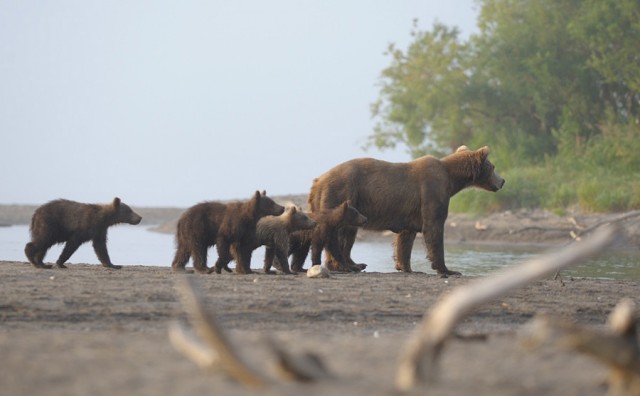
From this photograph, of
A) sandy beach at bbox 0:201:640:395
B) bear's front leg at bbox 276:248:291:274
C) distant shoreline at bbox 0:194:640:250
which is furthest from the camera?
distant shoreline at bbox 0:194:640:250

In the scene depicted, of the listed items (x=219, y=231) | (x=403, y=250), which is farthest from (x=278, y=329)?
(x=403, y=250)

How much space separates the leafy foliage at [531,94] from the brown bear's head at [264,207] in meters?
17.5

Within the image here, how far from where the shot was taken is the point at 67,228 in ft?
42.9

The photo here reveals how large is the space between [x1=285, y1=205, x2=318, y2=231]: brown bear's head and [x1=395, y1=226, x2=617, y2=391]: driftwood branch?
8438 mm

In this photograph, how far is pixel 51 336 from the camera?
19.6 ft

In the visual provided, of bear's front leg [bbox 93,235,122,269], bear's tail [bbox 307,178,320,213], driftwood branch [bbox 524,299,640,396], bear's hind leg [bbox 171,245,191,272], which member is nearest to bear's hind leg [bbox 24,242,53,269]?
bear's front leg [bbox 93,235,122,269]

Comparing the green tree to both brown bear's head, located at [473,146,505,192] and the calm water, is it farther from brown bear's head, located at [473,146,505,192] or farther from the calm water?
brown bear's head, located at [473,146,505,192]

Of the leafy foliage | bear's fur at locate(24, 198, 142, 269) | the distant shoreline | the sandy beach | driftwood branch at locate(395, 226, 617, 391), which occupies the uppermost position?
the leafy foliage

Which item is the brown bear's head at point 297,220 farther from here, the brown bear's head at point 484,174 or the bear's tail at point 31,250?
the bear's tail at point 31,250

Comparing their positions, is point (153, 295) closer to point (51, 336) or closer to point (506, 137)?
point (51, 336)

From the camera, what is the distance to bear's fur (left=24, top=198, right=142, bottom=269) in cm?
1278

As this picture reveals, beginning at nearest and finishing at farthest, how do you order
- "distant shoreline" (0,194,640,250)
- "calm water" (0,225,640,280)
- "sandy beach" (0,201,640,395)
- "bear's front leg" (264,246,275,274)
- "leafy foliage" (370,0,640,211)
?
"sandy beach" (0,201,640,395), "bear's front leg" (264,246,275,274), "calm water" (0,225,640,280), "distant shoreline" (0,194,640,250), "leafy foliage" (370,0,640,211)

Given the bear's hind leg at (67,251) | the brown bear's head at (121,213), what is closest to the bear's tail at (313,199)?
the brown bear's head at (121,213)

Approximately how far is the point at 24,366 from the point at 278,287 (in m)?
5.95
